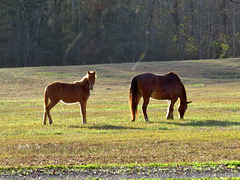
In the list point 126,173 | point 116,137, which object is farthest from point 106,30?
point 126,173

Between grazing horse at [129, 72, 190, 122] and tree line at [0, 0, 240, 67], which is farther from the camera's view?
tree line at [0, 0, 240, 67]

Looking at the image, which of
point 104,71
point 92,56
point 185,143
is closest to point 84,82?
point 185,143

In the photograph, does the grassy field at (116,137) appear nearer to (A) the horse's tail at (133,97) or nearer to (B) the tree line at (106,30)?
(A) the horse's tail at (133,97)

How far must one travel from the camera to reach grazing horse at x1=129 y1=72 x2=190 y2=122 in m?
18.5

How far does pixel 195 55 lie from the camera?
7288cm

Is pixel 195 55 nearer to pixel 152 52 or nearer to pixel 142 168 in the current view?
pixel 152 52

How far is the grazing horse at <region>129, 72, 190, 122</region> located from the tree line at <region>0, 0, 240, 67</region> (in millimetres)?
51275

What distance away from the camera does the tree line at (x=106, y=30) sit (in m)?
71.8

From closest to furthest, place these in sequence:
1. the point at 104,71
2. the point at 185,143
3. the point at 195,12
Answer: the point at 185,143, the point at 104,71, the point at 195,12

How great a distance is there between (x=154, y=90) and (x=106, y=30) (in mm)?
57383

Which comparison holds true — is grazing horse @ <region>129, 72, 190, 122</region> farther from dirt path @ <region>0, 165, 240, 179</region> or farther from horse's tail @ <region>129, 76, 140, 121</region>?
dirt path @ <region>0, 165, 240, 179</region>

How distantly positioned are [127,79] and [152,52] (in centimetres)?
2598

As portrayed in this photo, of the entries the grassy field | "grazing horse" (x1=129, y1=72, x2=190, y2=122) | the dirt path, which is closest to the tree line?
the grassy field

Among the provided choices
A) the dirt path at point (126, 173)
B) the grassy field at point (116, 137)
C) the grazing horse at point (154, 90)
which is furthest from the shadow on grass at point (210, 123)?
the dirt path at point (126, 173)
